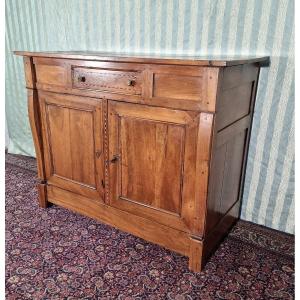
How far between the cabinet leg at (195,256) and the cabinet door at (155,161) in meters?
0.07

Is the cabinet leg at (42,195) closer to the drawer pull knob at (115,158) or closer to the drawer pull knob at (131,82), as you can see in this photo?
the drawer pull knob at (115,158)

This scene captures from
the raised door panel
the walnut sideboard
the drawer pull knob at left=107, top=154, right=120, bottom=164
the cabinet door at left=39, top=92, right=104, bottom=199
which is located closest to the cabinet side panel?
the walnut sideboard

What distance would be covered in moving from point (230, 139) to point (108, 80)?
62 centimetres

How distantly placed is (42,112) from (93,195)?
0.54m

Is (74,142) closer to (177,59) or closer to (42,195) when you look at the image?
(42,195)

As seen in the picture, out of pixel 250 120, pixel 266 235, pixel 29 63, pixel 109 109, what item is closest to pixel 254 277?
pixel 266 235

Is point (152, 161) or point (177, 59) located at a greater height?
point (177, 59)

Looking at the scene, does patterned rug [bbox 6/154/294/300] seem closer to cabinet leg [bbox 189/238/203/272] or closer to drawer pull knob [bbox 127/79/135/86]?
cabinet leg [bbox 189/238/203/272]

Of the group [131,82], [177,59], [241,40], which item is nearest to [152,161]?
[131,82]

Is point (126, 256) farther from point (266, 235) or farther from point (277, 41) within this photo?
point (277, 41)

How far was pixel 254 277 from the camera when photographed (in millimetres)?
1385

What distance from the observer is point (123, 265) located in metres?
1.44

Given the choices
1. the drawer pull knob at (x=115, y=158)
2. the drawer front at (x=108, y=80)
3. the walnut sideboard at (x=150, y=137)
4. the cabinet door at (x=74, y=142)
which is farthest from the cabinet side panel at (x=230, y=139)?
the cabinet door at (x=74, y=142)

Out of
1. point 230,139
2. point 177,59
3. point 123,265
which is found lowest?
point 123,265
